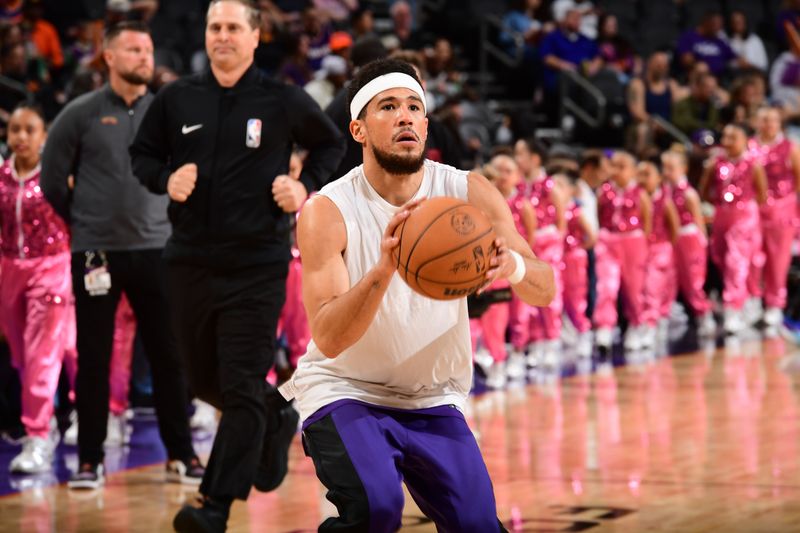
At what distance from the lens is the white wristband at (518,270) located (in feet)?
14.9

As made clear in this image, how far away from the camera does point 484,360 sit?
1143cm

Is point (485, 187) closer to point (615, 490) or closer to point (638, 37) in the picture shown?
point (615, 490)

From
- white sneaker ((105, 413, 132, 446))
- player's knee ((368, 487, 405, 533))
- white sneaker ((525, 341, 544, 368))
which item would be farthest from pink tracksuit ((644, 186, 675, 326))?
player's knee ((368, 487, 405, 533))

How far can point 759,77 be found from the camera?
18.8 m

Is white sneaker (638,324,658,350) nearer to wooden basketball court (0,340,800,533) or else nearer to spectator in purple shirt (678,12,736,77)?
wooden basketball court (0,340,800,533)

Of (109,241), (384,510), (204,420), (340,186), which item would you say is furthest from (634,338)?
(384,510)

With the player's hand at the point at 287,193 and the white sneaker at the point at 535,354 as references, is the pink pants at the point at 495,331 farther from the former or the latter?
the player's hand at the point at 287,193

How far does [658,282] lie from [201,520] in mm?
9037

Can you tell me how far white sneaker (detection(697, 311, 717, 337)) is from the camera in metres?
15.0

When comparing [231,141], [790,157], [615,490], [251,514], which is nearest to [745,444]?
[615,490]

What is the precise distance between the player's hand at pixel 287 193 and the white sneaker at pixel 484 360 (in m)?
5.11

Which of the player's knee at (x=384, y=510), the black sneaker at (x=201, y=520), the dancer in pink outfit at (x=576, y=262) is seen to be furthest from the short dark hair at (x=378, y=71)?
the dancer in pink outfit at (x=576, y=262)

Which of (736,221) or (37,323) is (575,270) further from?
(37,323)

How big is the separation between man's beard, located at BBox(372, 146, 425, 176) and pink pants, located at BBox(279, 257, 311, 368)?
5.67 metres
